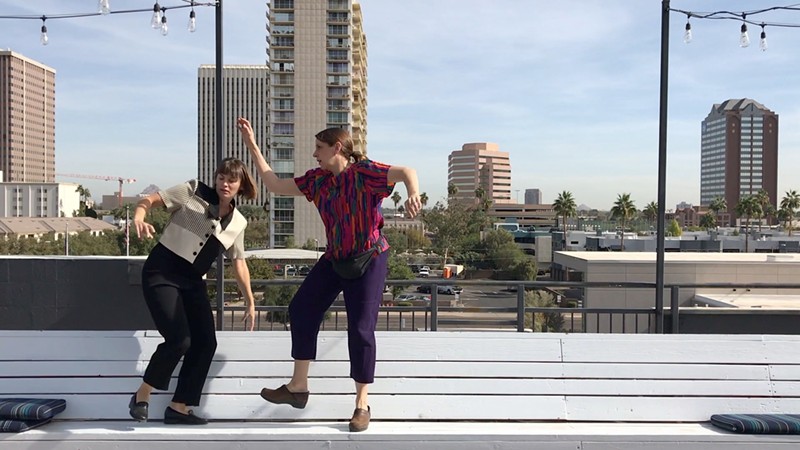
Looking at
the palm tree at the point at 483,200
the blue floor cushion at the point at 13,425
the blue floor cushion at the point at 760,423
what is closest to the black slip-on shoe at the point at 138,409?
the blue floor cushion at the point at 13,425

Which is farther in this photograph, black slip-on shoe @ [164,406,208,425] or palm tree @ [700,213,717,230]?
palm tree @ [700,213,717,230]

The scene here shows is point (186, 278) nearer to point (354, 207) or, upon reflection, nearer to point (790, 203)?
point (354, 207)

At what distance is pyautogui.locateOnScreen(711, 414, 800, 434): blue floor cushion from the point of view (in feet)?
12.0

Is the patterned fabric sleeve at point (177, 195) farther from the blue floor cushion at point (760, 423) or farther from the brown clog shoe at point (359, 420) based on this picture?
the blue floor cushion at point (760, 423)

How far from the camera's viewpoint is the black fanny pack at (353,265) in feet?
12.1

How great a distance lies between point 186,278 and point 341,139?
122 centimetres

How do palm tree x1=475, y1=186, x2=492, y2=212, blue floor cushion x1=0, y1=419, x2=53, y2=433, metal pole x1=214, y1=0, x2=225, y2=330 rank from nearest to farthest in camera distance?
blue floor cushion x1=0, y1=419, x2=53, y2=433
metal pole x1=214, y1=0, x2=225, y2=330
palm tree x1=475, y1=186, x2=492, y2=212

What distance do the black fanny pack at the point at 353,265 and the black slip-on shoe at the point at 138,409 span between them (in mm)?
1355

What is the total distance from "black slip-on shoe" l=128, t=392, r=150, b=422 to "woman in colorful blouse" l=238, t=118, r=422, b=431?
69cm

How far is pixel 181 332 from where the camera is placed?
148 inches

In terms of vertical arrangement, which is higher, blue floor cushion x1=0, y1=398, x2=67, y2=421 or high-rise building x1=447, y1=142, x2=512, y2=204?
high-rise building x1=447, y1=142, x2=512, y2=204

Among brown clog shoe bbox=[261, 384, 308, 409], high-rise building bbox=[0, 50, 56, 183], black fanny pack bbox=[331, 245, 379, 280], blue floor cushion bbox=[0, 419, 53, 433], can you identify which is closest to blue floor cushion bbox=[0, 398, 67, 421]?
blue floor cushion bbox=[0, 419, 53, 433]

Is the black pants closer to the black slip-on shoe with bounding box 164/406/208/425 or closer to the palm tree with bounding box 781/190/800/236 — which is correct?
the black slip-on shoe with bounding box 164/406/208/425

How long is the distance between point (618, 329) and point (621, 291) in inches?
87.8
